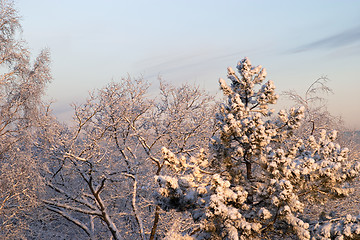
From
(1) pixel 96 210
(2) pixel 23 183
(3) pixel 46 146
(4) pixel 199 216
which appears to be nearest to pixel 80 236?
(1) pixel 96 210

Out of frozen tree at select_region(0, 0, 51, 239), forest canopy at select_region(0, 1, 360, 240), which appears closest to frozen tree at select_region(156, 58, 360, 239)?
forest canopy at select_region(0, 1, 360, 240)

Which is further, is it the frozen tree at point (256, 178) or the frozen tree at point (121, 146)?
the frozen tree at point (121, 146)

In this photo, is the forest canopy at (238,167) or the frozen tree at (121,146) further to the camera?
the frozen tree at (121,146)

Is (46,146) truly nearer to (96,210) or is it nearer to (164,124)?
(96,210)

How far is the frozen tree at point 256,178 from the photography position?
27.8 ft

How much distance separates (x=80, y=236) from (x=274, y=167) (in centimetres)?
1658

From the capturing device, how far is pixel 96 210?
16.8 metres

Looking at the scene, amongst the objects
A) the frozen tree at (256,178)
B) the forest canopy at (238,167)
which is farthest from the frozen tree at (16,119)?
the frozen tree at (256,178)

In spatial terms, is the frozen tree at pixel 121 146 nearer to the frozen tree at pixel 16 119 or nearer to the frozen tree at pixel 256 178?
the frozen tree at pixel 16 119

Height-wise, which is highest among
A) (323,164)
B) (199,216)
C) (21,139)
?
(21,139)

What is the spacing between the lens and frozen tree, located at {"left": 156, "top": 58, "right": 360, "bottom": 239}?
8477 millimetres

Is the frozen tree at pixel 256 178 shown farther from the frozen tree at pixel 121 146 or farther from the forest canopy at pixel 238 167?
the frozen tree at pixel 121 146

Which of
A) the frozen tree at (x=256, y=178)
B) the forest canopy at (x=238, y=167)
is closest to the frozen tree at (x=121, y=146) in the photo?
the forest canopy at (x=238, y=167)

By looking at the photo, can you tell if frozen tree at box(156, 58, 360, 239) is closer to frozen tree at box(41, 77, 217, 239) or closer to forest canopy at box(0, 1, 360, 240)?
forest canopy at box(0, 1, 360, 240)
